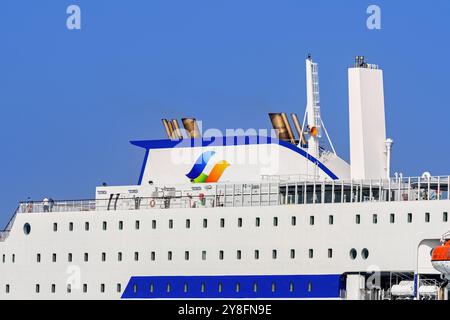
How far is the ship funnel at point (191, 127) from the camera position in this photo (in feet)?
192

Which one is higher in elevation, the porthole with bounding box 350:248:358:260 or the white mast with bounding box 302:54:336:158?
the white mast with bounding box 302:54:336:158

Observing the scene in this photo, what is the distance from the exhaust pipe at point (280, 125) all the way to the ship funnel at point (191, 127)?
12.1ft

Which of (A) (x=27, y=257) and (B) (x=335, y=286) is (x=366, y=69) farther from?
(A) (x=27, y=257)

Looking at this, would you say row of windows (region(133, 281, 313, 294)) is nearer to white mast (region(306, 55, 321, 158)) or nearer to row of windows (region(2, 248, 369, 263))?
row of windows (region(2, 248, 369, 263))

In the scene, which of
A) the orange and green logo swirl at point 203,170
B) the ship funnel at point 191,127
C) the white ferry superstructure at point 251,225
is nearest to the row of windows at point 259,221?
the white ferry superstructure at point 251,225

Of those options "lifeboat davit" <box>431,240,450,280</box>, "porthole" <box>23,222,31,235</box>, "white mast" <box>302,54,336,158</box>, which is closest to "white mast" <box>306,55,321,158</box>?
"white mast" <box>302,54,336,158</box>

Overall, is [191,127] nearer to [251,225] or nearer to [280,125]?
[280,125]

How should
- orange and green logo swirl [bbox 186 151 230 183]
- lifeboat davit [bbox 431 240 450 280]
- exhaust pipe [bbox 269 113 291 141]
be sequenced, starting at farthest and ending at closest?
exhaust pipe [bbox 269 113 291 141], orange and green logo swirl [bbox 186 151 230 183], lifeboat davit [bbox 431 240 450 280]

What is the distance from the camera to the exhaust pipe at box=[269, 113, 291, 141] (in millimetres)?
56562

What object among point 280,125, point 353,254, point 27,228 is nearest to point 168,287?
point 27,228

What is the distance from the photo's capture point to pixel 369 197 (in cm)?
5200

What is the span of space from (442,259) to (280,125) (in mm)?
12419

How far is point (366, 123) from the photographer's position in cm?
5544
